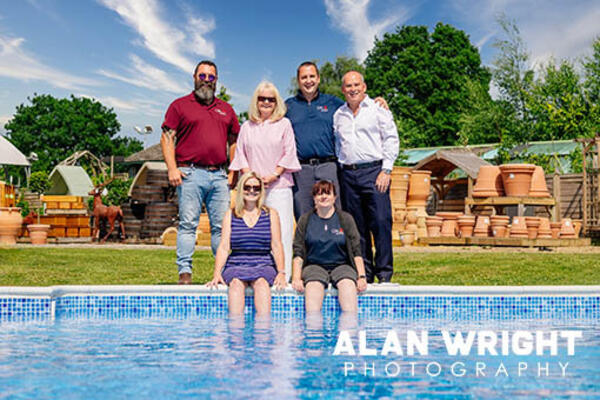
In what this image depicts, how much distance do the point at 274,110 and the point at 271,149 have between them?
1.21 feet

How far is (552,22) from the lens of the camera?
4975 centimetres

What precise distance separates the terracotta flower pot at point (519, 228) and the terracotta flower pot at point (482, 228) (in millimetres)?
625

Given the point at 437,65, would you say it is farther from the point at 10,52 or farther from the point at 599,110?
the point at 10,52

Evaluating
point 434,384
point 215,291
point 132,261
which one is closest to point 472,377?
point 434,384

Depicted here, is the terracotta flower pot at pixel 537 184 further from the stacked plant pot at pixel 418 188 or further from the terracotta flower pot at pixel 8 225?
the terracotta flower pot at pixel 8 225

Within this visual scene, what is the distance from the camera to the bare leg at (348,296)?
17.9 ft

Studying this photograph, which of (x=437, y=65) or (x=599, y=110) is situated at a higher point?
(x=437, y=65)

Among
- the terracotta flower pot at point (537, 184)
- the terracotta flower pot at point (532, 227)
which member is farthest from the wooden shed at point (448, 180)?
the terracotta flower pot at point (532, 227)

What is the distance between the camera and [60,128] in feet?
221

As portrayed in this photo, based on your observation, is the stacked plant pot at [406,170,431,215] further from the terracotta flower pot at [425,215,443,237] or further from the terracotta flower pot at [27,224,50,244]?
the terracotta flower pot at [27,224,50,244]

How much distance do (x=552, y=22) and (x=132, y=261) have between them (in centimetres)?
4731

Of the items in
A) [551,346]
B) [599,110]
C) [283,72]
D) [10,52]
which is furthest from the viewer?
[10,52]

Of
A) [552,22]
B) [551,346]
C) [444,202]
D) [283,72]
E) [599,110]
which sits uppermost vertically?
[552,22]

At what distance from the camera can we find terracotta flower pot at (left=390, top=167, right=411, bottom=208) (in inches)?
624
